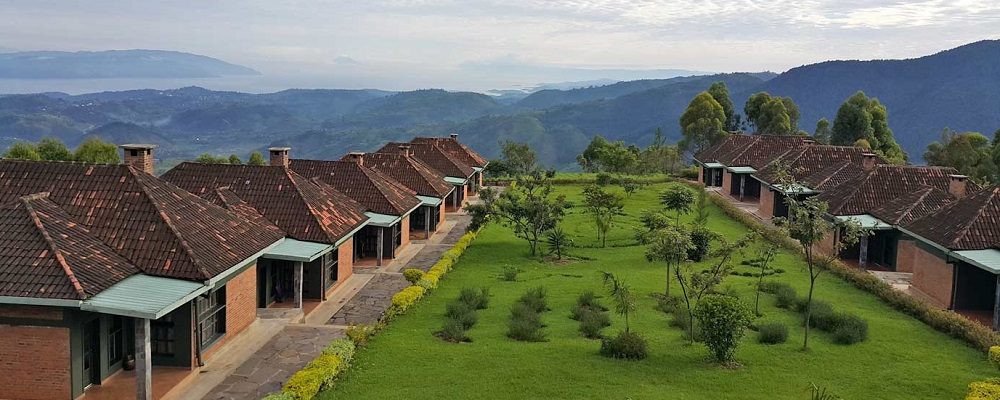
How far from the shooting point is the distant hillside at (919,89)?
4272 inches

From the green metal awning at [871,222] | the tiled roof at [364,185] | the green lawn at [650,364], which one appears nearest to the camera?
the green lawn at [650,364]

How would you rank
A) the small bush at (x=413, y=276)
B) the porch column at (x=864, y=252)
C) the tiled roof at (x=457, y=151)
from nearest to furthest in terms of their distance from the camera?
1. the small bush at (x=413, y=276)
2. the porch column at (x=864, y=252)
3. the tiled roof at (x=457, y=151)

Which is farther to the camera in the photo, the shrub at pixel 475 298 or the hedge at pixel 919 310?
the shrub at pixel 475 298

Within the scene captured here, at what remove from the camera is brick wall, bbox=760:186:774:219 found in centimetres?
3772

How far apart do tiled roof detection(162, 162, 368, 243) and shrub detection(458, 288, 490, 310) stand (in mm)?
4025

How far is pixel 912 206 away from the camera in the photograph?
86.8 feet

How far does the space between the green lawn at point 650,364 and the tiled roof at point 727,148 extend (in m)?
29.9

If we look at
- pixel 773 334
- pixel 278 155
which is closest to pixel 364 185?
pixel 278 155

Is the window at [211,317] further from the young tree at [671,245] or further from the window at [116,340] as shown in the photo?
the young tree at [671,245]

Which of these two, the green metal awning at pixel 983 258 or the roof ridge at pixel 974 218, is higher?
the roof ridge at pixel 974 218

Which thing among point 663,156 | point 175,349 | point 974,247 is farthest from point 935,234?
point 663,156

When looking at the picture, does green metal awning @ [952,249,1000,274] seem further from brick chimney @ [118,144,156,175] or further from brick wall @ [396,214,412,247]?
brick chimney @ [118,144,156,175]

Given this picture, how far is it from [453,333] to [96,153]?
113 feet

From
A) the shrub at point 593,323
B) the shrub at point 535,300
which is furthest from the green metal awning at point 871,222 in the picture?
the shrub at point 593,323
